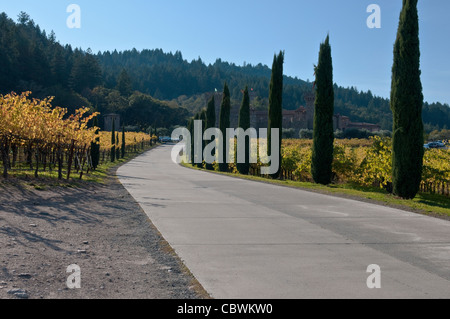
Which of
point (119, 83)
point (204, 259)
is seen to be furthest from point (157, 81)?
point (204, 259)

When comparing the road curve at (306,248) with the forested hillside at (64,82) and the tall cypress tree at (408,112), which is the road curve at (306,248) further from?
the forested hillside at (64,82)

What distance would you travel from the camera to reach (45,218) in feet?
30.2

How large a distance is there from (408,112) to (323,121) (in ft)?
19.5

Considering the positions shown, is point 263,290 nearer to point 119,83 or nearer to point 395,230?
point 395,230

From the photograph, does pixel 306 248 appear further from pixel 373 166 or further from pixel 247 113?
pixel 247 113

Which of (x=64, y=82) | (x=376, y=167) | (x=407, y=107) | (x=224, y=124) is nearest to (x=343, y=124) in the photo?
(x=64, y=82)

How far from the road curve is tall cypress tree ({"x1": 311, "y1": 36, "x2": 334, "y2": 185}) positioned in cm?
788

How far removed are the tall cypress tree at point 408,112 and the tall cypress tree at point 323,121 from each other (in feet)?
17.7

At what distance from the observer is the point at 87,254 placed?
632cm

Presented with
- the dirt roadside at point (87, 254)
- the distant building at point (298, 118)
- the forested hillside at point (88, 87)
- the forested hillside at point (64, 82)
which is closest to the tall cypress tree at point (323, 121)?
the dirt roadside at point (87, 254)

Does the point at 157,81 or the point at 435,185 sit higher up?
the point at 157,81

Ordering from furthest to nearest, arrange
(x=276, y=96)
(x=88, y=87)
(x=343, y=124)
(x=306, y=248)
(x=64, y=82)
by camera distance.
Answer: (x=88, y=87), (x=343, y=124), (x=64, y=82), (x=276, y=96), (x=306, y=248)

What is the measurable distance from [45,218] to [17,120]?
8244mm
